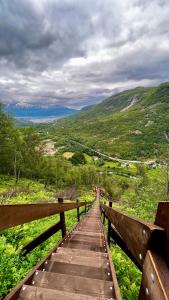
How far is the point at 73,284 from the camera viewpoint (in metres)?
2.88

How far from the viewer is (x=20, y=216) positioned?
2.47 metres

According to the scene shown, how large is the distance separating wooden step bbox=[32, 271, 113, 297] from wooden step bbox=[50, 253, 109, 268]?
0.75m

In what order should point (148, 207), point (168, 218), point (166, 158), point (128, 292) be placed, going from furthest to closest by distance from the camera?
point (166, 158) → point (148, 207) → point (128, 292) → point (168, 218)

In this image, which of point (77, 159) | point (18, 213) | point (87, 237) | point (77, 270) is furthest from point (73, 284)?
point (77, 159)

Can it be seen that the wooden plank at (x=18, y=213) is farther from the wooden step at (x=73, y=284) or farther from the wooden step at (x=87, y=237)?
the wooden step at (x=87, y=237)

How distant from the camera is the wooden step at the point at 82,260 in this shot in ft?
12.3

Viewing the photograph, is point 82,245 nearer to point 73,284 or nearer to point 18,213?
point 73,284

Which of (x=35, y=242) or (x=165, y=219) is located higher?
(x=165, y=219)

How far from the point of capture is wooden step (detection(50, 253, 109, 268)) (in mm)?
3735

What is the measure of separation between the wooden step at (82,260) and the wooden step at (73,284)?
2.45ft

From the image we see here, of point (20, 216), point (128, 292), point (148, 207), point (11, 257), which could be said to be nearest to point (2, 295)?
point (11, 257)

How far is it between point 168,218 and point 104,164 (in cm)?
15270

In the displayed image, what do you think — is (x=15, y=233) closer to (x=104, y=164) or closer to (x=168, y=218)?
(x=168, y=218)

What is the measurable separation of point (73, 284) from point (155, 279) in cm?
228
